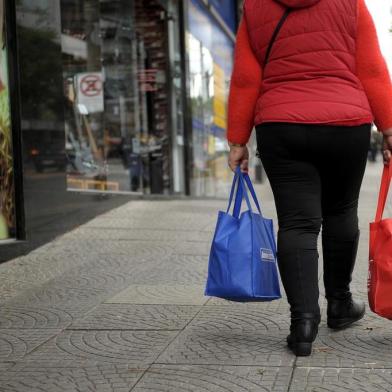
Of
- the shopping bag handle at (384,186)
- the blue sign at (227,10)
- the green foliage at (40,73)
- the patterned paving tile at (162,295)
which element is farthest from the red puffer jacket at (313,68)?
the blue sign at (227,10)

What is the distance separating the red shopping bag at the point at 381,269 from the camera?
3293 mm

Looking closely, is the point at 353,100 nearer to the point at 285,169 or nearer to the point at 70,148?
the point at 285,169

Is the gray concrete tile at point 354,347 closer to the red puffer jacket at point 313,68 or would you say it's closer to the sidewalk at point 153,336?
the sidewalk at point 153,336

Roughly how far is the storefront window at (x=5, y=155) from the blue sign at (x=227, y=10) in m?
9.70

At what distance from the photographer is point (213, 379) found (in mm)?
3064

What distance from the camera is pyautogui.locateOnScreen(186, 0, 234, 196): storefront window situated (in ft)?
43.1

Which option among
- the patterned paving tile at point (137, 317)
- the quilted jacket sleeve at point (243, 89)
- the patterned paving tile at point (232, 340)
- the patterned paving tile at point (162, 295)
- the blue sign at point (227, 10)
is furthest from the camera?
the blue sign at point (227, 10)

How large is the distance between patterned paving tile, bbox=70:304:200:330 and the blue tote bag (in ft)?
1.97

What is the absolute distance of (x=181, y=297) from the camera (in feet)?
15.4

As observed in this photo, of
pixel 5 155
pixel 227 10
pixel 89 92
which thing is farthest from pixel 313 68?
pixel 227 10

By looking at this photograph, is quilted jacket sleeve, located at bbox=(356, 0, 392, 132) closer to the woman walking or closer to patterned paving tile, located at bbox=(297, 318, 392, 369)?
the woman walking

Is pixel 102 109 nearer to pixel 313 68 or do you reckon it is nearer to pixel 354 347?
pixel 313 68

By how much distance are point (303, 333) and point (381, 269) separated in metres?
0.47

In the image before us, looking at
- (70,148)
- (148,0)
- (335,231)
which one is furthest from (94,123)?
(335,231)
